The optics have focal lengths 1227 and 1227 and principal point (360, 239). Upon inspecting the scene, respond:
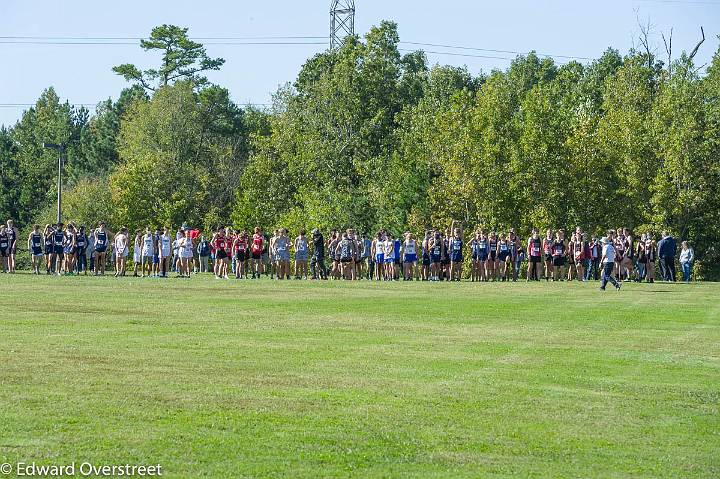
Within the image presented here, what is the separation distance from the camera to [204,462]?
10.2 metres

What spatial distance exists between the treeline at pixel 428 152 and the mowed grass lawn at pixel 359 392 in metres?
38.3

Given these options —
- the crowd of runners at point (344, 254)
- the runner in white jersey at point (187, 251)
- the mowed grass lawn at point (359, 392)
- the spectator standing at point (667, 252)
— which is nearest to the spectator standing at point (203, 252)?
the crowd of runners at point (344, 254)

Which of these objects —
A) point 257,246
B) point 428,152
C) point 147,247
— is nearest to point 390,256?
point 257,246

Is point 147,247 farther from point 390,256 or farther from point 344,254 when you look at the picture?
point 390,256

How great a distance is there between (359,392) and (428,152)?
54758 millimetres

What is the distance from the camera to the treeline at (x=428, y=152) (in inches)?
2525

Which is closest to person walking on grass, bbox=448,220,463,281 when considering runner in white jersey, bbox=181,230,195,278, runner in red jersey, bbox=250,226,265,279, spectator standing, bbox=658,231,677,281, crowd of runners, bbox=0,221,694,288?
crowd of runners, bbox=0,221,694,288

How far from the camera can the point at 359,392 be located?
46.0ft

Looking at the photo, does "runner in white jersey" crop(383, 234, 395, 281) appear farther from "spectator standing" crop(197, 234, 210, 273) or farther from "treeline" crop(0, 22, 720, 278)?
"treeline" crop(0, 22, 720, 278)

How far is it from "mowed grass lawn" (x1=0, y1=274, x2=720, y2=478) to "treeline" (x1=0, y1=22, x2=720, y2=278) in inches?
1506

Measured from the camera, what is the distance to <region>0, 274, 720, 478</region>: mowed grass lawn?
416 inches

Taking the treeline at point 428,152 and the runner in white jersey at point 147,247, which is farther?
the treeline at point 428,152

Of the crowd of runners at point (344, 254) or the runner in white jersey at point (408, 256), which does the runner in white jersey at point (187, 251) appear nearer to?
the crowd of runners at point (344, 254)

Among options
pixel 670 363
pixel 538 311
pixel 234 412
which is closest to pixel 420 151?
pixel 538 311
